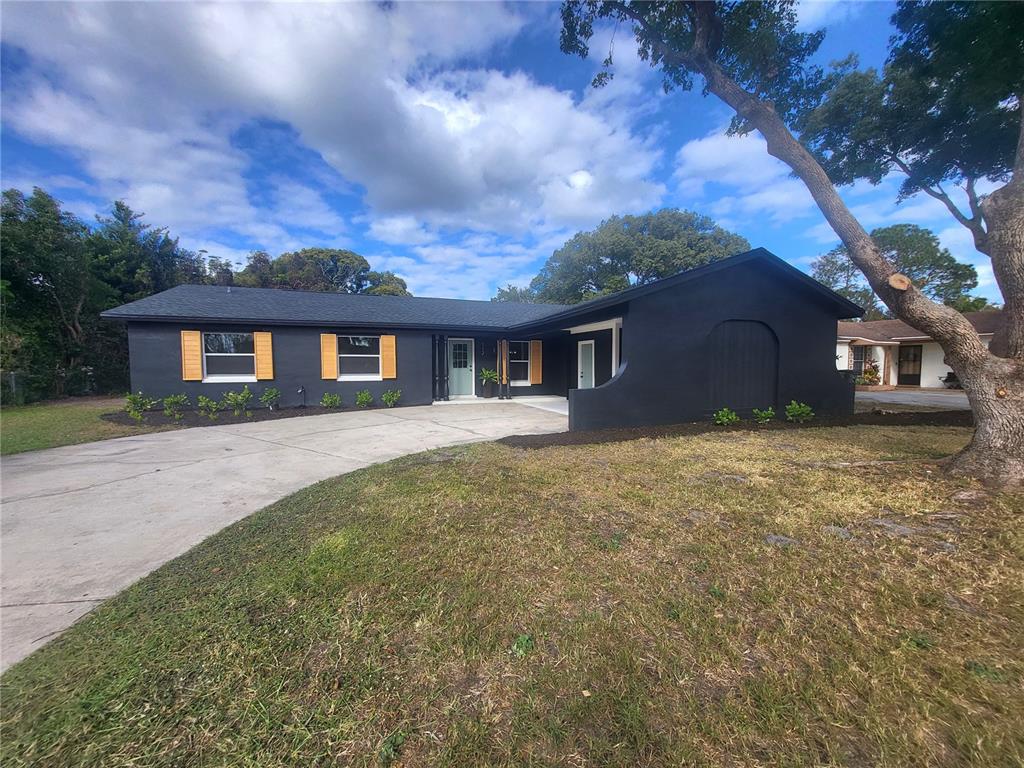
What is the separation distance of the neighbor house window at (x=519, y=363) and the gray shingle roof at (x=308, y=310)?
924 millimetres

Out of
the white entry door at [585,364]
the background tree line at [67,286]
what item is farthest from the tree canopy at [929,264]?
the background tree line at [67,286]

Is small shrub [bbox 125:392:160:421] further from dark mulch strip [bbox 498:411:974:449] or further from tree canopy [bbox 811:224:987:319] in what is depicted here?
tree canopy [bbox 811:224:987:319]

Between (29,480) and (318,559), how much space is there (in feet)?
16.6

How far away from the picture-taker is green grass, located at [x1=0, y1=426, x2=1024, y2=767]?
5.18 feet

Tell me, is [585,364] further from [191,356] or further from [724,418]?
[191,356]

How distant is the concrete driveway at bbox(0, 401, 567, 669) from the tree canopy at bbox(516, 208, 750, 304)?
22.5 meters

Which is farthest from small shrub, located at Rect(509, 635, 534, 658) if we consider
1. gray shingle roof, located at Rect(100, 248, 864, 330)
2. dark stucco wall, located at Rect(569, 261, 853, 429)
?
gray shingle roof, located at Rect(100, 248, 864, 330)

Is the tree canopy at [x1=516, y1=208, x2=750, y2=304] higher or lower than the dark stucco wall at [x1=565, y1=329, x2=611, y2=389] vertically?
higher

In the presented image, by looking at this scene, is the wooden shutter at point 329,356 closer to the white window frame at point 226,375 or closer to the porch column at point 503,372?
the white window frame at point 226,375

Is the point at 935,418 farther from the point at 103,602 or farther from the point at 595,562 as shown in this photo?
the point at 103,602

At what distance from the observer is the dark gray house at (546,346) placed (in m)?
8.35

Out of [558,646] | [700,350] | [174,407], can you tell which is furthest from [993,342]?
[174,407]

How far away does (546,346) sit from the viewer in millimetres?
15180

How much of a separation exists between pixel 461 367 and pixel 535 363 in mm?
2751
